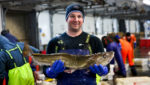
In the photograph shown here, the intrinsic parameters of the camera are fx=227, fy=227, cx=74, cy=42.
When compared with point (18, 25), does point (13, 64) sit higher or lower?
lower

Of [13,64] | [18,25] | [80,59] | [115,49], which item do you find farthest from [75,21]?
[18,25]

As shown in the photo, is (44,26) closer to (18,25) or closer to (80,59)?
(18,25)

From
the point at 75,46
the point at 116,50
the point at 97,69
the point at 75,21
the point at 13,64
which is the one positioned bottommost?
the point at 116,50

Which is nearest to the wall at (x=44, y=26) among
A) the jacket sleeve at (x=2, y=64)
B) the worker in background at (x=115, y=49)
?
the worker in background at (x=115, y=49)

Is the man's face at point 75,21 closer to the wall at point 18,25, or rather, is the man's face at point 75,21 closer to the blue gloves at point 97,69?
the blue gloves at point 97,69

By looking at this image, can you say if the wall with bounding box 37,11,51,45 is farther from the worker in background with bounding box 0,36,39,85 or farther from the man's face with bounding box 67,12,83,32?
the man's face with bounding box 67,12,83,32

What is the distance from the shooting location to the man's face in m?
2.48

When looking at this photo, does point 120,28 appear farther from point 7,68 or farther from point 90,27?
point 7,68

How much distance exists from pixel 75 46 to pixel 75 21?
278mm

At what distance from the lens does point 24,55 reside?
12.0ft

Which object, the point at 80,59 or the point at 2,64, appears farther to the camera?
the point at 2,64

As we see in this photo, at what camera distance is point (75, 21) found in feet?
8.11

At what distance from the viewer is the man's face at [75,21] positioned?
248 cm

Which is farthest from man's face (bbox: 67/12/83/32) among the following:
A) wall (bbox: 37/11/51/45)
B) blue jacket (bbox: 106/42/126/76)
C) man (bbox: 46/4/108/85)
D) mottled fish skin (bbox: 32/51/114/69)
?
wall (bbox: 37/11/51/45)
